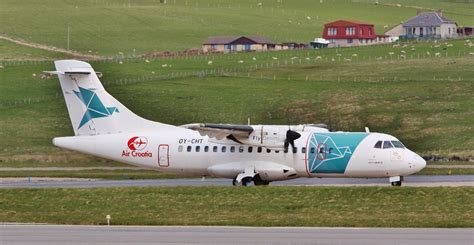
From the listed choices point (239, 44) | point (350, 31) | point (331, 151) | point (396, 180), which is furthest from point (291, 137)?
point (350, 31)

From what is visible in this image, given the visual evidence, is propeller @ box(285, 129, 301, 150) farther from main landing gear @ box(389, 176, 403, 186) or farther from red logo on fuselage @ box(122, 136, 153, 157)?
red logo on fuselage @ box(122, 136, 153, 157)

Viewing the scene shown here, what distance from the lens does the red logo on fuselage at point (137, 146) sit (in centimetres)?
5556

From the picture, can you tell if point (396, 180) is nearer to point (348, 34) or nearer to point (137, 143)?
point (137, 143)

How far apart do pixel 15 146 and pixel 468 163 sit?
33754mm

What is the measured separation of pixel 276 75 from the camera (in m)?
114

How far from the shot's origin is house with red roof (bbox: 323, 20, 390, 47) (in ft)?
546

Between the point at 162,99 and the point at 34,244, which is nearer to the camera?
the point at 34,244

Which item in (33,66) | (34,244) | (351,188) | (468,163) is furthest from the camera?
(33,66)

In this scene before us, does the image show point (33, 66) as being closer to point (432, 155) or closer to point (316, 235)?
point (432, 155)

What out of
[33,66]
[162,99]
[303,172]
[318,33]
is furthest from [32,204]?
[318,33]

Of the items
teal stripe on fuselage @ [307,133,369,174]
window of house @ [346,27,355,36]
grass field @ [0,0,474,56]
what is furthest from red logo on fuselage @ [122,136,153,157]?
window of house @ [346,27,355,36]

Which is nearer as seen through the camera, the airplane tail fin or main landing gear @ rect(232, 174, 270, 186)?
main landing gear @ rect(232, 174, 270, 186)

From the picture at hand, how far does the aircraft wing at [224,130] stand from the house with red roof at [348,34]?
113617mm

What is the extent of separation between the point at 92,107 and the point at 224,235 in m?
21.6
